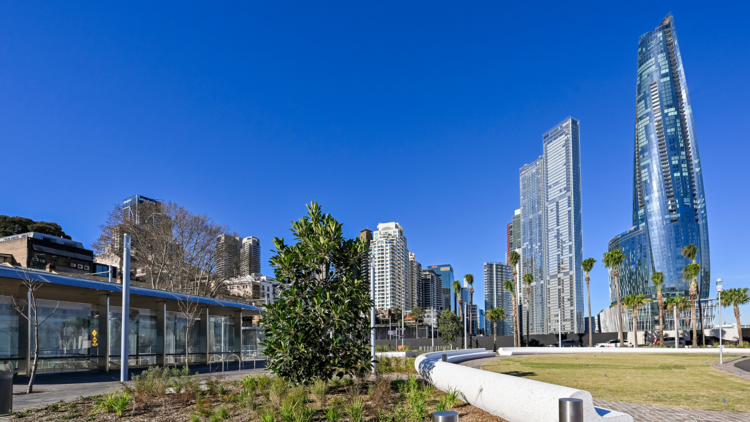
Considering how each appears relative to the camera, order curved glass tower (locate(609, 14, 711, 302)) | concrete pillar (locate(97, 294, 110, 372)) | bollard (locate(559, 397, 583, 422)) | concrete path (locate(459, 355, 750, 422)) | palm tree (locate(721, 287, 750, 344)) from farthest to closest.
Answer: curved glass tower (locate(609, 14, 711, 302)) → palm tree (locate(721, 287, 750, 344)) → concrete pillar (locate(97, 294, 110, 372)) → concrete path (locate(459, 355, 750, 422)) → bollard (locate(559, 397, 583, 422))

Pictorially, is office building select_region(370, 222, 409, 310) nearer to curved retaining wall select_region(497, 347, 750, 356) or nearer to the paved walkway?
curved retaining wall select_region(497, 347, 750, 356)

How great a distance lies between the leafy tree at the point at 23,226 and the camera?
230 ft

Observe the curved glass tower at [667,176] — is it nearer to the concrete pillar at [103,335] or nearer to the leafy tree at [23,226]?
the leafy tree at [23,226]

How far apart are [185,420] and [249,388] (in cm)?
253

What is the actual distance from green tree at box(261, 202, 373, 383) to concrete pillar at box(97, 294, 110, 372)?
1314 cm

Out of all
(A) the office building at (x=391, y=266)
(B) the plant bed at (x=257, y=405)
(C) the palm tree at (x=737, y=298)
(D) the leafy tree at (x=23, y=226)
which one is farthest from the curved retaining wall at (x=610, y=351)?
(A) the office building at (x=391, y=266)

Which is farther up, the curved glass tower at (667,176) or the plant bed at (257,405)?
the curved glass tower at (667,176)

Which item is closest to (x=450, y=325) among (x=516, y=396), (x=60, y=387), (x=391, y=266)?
(x=391, y=266)

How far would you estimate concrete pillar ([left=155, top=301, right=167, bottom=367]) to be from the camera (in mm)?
24969

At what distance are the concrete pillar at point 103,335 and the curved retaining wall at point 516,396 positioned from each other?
17.0 m

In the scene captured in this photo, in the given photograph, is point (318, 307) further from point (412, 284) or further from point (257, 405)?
point (412, 284)

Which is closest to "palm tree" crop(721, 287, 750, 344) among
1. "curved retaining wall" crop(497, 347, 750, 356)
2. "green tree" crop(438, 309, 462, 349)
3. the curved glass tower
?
"curved retaining wall" crop(497, 347, 750, 356)

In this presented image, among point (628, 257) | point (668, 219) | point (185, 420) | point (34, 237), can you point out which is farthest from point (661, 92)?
point (185, 420)

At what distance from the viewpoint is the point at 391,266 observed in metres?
144
